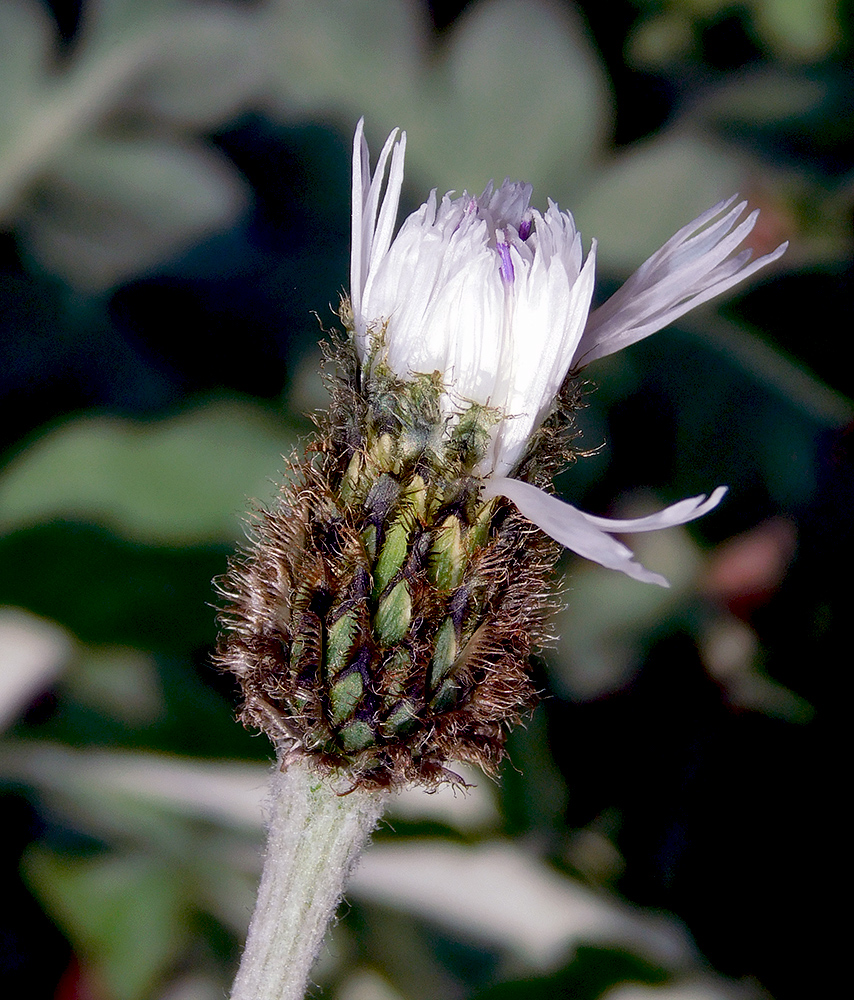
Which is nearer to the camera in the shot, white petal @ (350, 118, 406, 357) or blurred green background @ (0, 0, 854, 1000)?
white petal @ (350, 118, 406, 357)

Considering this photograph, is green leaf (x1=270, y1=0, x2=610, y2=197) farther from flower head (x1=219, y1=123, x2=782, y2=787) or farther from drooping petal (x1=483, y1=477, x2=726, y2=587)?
drooping petal (x1=483, y1=477, x2=726, y2=587)

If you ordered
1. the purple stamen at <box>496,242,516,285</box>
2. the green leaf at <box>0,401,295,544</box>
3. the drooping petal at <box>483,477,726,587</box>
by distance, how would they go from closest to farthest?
the drooping petal at <box>483,477,726,587</box>
the purple stamen at <box>496,242,516,285</box>
the green leaf at <box>0,401,295,544</box>

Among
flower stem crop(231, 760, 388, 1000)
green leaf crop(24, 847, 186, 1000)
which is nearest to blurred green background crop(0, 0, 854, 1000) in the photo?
green leaf crop(24, 847, 186, 1000)

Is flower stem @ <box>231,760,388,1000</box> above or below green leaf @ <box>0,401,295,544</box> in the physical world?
below

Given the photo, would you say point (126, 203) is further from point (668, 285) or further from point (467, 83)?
point (668, 285)

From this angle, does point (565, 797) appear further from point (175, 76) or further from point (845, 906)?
point (175, 76)

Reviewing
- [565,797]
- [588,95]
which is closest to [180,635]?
[565,797]

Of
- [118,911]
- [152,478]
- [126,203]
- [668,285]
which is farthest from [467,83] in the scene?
[118,911]
